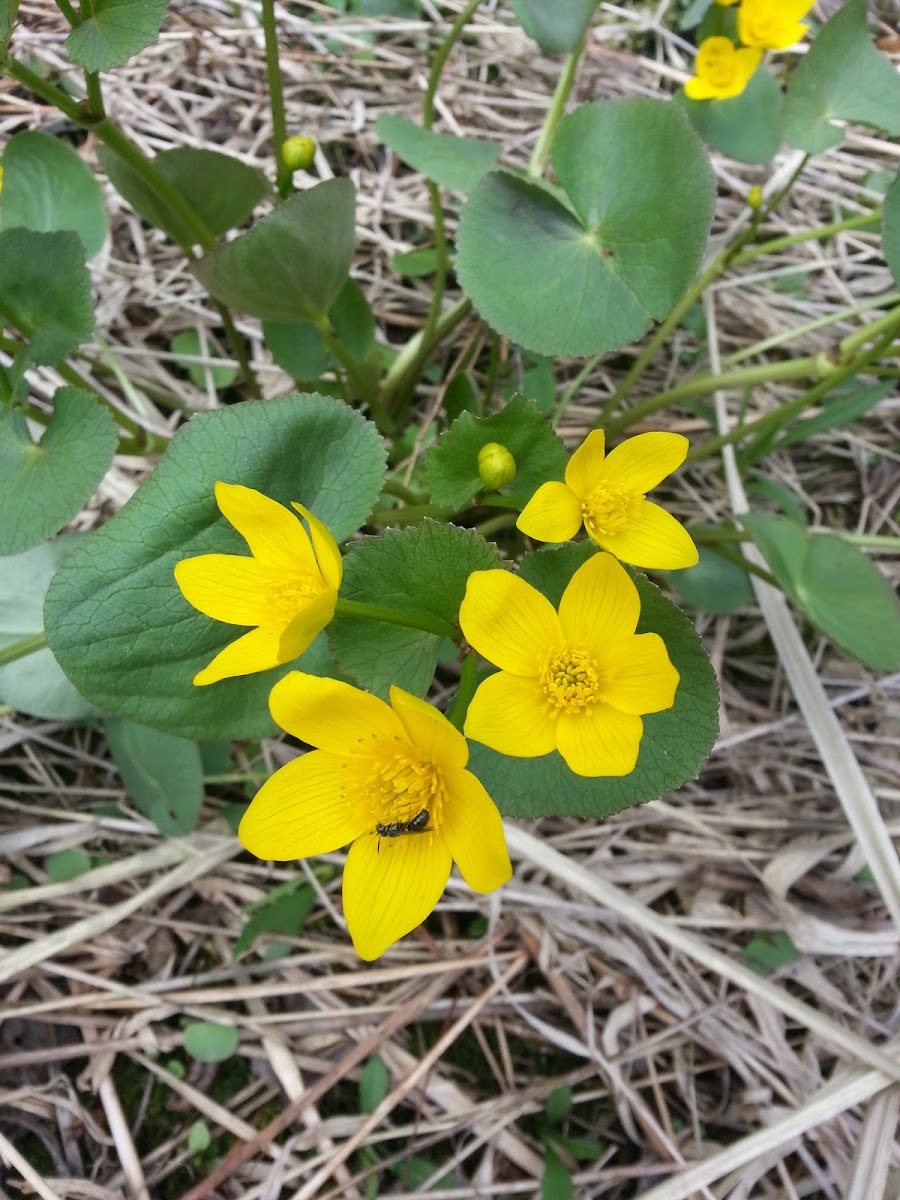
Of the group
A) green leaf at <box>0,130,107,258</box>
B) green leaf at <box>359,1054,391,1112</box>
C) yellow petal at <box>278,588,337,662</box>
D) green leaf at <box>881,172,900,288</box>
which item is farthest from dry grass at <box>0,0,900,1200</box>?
yellow petal at <box>278,588,337,662</box>

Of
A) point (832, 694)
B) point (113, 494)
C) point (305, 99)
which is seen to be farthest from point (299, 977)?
point (305, 99)

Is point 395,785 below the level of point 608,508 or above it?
below

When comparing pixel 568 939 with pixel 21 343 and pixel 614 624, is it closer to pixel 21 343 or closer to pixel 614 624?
pixel 614 624

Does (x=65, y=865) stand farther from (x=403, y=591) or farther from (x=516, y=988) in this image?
(x=403, y=591)

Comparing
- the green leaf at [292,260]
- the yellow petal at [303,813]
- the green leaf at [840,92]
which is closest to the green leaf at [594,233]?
the green leaf at [292,260]

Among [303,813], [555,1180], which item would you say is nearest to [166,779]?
[303,813]

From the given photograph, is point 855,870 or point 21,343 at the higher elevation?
point 21,343

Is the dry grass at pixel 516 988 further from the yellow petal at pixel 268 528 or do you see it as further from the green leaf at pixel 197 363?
the yellow petal at pixel 268 528
